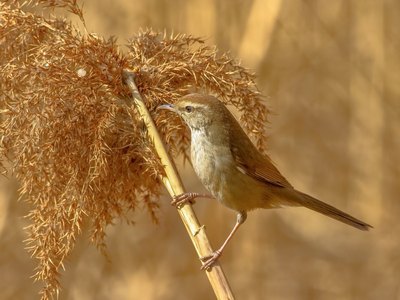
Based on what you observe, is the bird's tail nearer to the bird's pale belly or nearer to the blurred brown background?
the bird's pale belly

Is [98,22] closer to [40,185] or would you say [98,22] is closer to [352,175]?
[352,175]

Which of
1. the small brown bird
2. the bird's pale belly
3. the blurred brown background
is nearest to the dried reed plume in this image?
the small brown bird

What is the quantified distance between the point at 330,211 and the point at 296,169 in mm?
1753

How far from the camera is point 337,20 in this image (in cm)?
423

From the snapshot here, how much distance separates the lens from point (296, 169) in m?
4.29

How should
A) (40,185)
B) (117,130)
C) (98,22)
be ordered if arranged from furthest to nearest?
(98,22), (117,130), (40,185)

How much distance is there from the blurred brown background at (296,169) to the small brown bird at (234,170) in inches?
50.5

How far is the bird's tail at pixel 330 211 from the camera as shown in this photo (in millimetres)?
2398

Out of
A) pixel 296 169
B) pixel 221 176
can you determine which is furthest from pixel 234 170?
pixel 296 169

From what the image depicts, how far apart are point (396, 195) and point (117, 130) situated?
106 inches

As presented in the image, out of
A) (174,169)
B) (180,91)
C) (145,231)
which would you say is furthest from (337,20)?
(174,169)

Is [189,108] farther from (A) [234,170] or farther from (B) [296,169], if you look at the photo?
(B) [296,169]

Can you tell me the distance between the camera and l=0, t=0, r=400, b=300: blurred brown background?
13.0 feet

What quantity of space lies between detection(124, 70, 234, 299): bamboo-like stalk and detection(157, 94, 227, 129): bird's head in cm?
10
